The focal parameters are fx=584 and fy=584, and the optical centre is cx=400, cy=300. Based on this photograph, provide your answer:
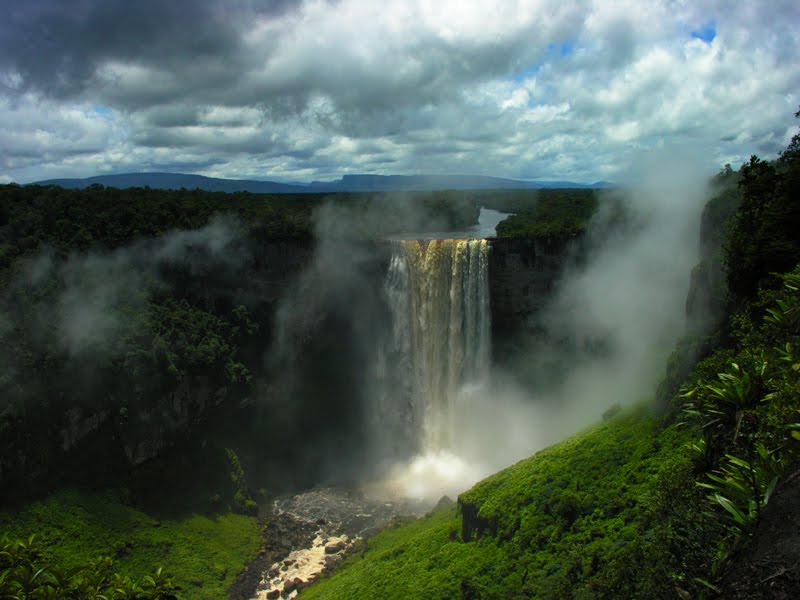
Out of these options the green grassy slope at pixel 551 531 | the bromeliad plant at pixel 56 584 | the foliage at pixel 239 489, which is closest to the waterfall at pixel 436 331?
the foliage at pixel 239 489

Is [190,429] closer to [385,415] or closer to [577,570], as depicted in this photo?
[385,415]

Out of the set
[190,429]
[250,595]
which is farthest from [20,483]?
[250,595]

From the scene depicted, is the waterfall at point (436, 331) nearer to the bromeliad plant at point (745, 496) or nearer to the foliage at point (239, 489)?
the foliage at point (239, 489)

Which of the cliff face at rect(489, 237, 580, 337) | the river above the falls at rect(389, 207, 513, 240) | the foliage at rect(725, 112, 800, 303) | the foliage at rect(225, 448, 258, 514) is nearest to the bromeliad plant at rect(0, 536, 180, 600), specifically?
the foliage at rect(725, 112, 800, 303)

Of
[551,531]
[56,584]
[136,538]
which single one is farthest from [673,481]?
[136,538]

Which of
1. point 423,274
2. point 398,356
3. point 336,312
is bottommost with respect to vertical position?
point 398,356

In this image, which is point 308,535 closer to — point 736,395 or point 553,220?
point 736,395

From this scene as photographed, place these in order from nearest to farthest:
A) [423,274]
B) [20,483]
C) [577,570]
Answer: [577,570], [20,483], [423,274]
